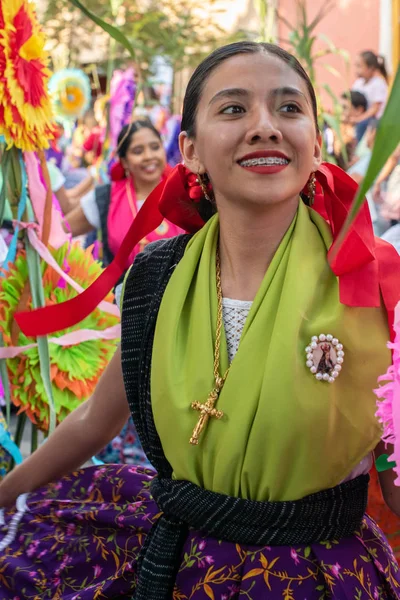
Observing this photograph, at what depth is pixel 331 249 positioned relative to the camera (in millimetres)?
1357

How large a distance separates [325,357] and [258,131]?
44 centimetres

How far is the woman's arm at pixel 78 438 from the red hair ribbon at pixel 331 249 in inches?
9.1

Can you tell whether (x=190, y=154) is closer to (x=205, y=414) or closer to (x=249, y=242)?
(x=249, y=242)

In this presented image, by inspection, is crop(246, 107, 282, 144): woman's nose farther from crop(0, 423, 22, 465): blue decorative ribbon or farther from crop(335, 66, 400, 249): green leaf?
crop(0, 423, 22, 465): blue decorative ribbon

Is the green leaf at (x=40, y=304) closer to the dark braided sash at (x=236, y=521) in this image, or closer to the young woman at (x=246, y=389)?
the young woman at (x=246, y=389)

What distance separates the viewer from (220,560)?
1.66m

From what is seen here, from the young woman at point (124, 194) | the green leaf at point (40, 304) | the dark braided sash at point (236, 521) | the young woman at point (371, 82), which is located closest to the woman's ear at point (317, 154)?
the dark braided sash at point (236, 521)

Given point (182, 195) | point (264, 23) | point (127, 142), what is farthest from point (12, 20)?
point (127, 142)

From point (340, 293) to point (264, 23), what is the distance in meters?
2.42

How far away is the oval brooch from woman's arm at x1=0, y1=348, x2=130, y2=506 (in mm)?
547

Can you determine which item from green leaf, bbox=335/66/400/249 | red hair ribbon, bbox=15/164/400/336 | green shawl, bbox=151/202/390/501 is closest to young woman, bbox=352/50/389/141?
red hair ribbon, bbox=15/164/400/336

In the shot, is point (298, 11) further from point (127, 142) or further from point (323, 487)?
point (127, 142)

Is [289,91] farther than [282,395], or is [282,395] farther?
[289,91]

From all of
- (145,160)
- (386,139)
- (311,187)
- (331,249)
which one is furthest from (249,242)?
(145,160)
